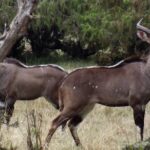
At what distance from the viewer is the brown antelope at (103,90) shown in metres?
8.97

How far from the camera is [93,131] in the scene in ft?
34.1

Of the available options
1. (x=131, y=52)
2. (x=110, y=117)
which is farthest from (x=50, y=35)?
(x=110, y=117)

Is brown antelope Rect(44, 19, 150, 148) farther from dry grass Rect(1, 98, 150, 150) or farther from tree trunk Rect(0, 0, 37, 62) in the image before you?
tree trunk Rect(0, 0, 37, 62)

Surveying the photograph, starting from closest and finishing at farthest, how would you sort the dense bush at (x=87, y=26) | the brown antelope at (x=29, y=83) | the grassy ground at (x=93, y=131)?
the grassy ground at (x=93, y=131) < the brown antelope at (x=29, y=83) < the dense bush at (x=87, y=26)

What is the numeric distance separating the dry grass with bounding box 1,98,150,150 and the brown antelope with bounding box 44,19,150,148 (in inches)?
12.9

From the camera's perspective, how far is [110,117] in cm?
1204

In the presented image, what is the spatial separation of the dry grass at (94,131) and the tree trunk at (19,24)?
144cm

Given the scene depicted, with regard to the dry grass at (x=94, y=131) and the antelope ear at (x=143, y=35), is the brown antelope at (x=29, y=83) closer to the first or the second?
the dry grass at (x=94, y=131)

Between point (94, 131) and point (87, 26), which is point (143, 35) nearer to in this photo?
point (94, 131)

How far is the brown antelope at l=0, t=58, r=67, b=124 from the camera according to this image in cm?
1120

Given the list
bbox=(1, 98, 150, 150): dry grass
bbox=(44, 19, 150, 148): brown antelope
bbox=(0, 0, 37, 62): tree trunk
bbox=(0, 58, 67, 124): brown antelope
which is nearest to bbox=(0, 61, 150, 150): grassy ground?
bbox=(1, 98, 150, 150): dry grass

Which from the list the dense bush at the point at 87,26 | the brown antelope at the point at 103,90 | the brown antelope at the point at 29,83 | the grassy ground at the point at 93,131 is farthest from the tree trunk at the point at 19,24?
the dense bush at the point at 87,26

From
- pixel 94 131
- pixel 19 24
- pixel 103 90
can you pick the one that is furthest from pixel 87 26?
pixel 103 90

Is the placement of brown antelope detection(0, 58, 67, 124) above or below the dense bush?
above
